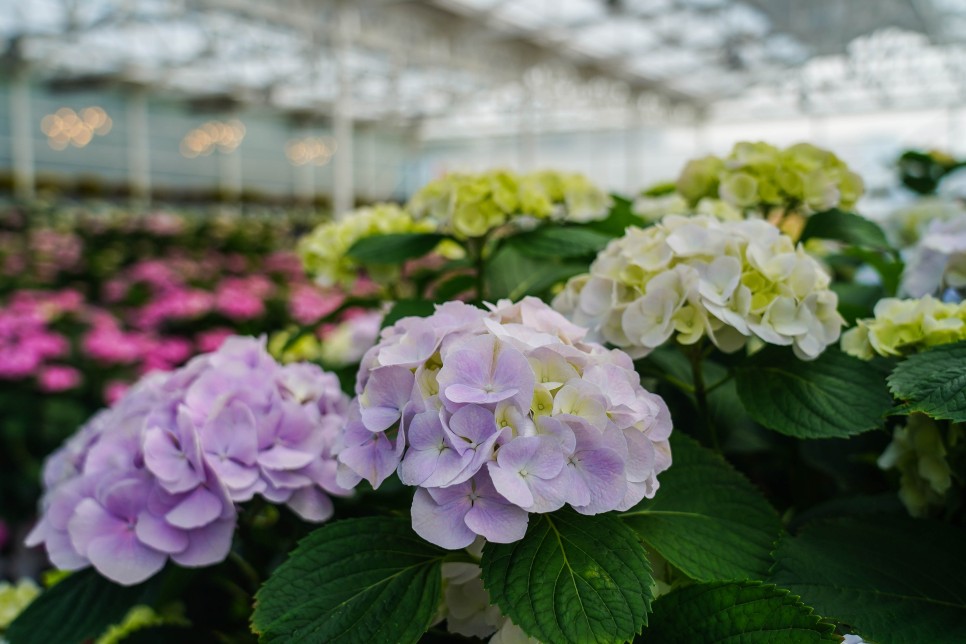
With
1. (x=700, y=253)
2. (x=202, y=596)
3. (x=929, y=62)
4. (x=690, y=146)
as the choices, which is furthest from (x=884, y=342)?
(x=690, y=146)


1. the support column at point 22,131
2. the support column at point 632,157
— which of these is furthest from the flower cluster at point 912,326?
the support column at point 632,157

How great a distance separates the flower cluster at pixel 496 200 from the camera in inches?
40.6

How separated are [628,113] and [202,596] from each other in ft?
73.5

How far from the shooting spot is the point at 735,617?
529 millimetres

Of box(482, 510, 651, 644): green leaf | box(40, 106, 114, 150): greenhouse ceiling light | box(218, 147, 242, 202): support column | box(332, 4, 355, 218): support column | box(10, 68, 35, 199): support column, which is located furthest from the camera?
box(218, 147, 242, 202): support column

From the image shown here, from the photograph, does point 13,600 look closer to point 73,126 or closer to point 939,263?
point 939,263

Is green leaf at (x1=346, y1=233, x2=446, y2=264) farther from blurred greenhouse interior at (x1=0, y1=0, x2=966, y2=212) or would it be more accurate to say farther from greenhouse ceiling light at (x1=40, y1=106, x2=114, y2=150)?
greenhouse ceiling light at (x1=40, y1=106, x2=114, y2=150)

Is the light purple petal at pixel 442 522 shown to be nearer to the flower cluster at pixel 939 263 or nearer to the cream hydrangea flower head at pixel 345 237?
the flower cluster at pixel 939 263

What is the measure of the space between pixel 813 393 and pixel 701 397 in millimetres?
116

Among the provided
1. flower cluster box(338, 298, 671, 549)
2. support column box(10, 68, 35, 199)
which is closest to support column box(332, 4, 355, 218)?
support column box(10, 68, 35, 199)

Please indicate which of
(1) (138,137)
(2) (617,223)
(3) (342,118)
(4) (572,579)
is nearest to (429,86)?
(1) (138,137)

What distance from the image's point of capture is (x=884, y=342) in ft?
2.48

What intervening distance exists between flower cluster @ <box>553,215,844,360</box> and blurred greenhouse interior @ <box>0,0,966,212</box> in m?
9.19

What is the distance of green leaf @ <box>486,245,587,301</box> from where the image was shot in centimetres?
95
